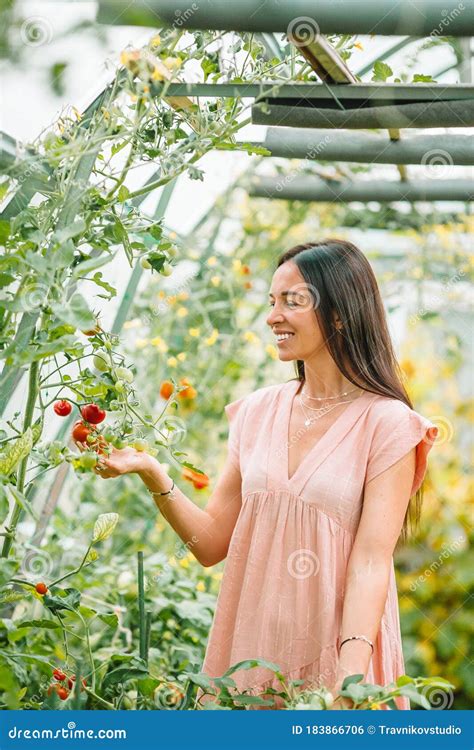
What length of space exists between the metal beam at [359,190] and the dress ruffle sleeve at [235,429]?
134 centimetres

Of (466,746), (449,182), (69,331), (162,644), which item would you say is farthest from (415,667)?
(69,331)

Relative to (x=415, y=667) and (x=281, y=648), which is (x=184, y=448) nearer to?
(x=415, y=667)

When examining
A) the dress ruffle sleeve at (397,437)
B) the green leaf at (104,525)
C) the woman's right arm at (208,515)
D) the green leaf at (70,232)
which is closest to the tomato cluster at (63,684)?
the green leaf at (104,525)

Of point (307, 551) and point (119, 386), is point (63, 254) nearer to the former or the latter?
point (119, 386)

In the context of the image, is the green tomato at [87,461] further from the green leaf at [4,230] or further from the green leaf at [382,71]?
the green leaf at [382,71]

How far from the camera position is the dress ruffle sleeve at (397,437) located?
1.59 m

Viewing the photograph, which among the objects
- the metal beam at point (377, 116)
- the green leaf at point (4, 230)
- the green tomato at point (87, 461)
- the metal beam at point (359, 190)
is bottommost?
the green tomato at point (87, 461)

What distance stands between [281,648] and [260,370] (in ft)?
6.83

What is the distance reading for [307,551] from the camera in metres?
1.61

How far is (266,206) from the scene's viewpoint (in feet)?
13.7

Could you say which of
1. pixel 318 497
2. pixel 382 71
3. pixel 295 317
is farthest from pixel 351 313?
pixel 382 71

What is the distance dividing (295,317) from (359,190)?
1.55 metres

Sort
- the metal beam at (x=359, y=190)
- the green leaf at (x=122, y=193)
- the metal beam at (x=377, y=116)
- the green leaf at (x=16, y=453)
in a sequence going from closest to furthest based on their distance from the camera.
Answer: the green leaf at (x=16, y=453)
the green leaf at (x=122, y=193)
the metal beam at (x=377, y=116)
the metal beam at (x=359, y=190)

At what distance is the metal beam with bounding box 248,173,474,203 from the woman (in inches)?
51.0
